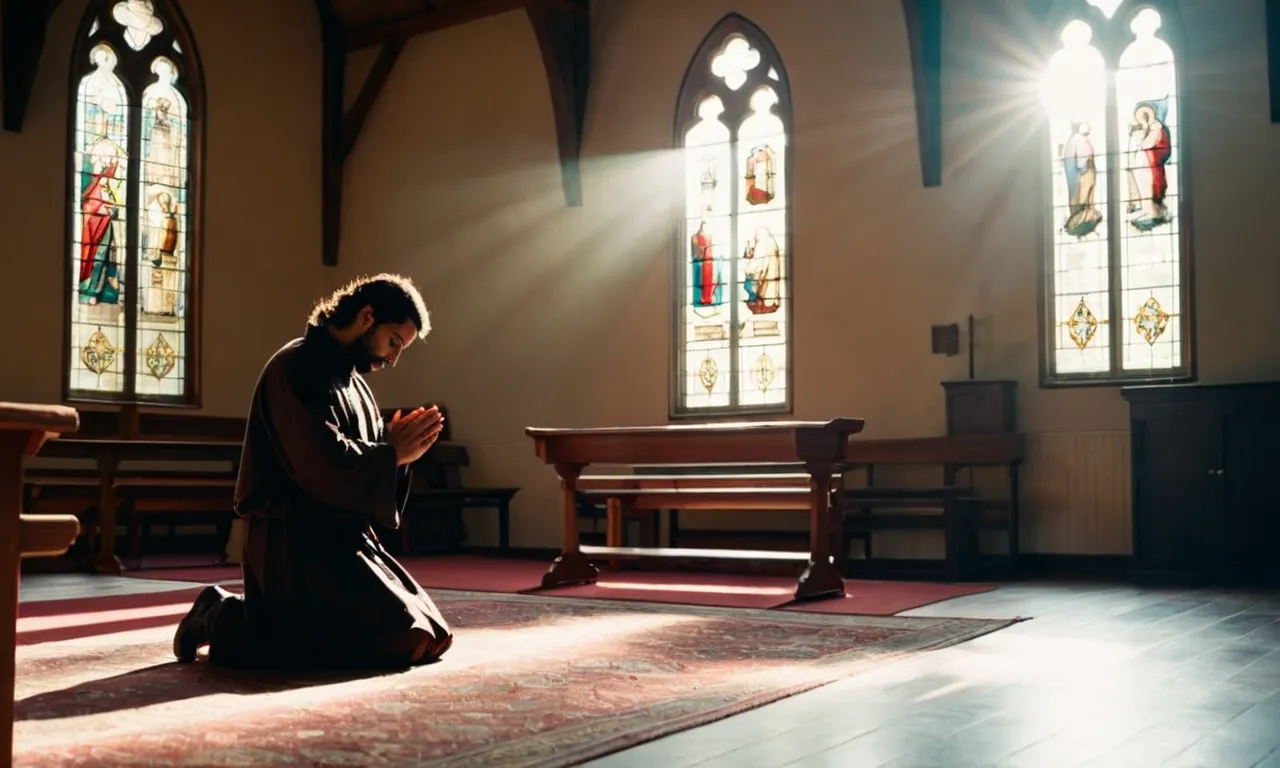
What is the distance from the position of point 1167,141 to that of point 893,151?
1765mm

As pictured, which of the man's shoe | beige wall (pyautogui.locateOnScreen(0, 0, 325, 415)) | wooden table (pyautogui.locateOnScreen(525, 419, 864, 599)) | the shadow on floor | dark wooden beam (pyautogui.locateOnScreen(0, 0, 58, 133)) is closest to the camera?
the shadow on floor

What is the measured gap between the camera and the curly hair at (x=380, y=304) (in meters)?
4.14

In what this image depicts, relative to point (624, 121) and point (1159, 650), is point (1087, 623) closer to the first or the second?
point (1159, 650)

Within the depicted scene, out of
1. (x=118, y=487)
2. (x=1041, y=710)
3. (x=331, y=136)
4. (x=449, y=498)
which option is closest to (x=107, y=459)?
(x=118, y=487)

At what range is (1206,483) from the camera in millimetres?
7406

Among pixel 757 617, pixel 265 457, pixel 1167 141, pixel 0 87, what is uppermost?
pixel 0 87

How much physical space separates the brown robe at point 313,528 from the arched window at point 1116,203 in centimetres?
568

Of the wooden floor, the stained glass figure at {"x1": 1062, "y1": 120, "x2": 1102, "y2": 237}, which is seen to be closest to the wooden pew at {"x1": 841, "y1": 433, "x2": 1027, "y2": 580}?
the stained glass figure at {"x1": 1062, "y1": 120, "x2": 1102, "y2": 237}

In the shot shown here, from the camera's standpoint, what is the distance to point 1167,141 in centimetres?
835

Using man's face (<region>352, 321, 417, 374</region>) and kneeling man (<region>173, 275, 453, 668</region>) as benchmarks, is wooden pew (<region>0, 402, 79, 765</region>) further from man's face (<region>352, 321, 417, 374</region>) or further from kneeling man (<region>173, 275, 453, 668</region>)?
man's face (<region>352, 321, 417, 374</region>)

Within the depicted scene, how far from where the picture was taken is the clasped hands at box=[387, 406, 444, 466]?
3.98m

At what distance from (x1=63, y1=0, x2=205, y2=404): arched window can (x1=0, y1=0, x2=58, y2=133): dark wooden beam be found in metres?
0.46

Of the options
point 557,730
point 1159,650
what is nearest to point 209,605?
point 557,730

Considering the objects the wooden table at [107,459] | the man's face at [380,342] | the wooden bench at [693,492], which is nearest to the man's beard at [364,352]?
the man's face at [380,342]
